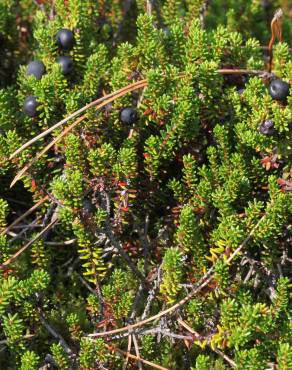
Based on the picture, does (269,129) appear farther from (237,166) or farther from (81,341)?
(81,341)

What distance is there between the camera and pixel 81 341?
8.32ft

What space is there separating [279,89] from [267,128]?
0.17 m

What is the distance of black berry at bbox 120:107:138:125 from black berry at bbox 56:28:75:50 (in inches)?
18.6

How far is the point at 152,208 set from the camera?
122 inches

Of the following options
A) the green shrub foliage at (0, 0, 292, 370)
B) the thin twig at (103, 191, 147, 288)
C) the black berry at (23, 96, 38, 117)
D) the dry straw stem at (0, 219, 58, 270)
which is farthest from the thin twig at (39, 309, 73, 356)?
the black berry at (23, 96, 38, 117)

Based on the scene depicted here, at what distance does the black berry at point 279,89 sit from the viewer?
2.72m

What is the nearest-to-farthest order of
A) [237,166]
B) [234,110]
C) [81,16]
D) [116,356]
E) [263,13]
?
[116,356] → [237,166] → [234,110] → [81,16] → [263,13]

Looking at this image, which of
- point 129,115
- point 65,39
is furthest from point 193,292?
point 65,39

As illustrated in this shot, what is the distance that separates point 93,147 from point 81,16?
76 centimetres

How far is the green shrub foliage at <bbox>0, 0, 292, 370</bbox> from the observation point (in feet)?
8.16

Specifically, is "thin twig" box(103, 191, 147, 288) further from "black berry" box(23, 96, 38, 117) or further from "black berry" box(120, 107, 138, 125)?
"black berry" box(23, 96, 38, 117)

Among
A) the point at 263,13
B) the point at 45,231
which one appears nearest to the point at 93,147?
the point at 45,231

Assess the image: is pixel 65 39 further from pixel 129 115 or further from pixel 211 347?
pixel 211 347

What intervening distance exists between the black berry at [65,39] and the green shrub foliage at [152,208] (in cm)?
4
